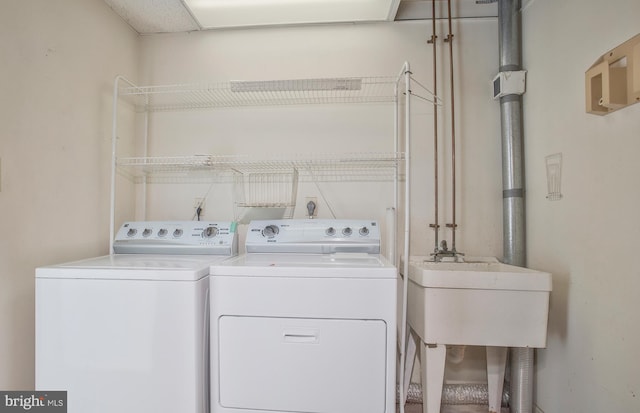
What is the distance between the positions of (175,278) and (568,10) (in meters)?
2.09

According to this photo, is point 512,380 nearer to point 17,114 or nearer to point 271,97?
point 271,97

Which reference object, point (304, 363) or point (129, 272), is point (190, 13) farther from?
point (304, 363)

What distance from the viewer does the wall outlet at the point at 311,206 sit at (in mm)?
1880

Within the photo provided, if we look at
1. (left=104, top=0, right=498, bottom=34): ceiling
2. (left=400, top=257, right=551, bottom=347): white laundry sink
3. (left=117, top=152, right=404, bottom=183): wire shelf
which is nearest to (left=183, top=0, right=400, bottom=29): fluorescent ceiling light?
(left=104, top=0, right=498, bottom=34): ceiling

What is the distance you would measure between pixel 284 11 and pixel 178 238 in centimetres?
145

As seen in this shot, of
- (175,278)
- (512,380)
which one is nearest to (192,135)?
(175,278)

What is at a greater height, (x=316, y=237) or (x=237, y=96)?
(x=237, y=96)

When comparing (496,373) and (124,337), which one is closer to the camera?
(124,337)

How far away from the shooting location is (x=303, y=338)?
1.19 meters

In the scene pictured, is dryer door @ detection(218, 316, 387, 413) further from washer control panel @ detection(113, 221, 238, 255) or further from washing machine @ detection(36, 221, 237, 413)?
washer control panel @ detection(113, 221, 238, 255)

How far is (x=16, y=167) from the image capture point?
4.25 ft

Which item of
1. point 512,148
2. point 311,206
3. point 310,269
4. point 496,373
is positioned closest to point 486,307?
point 496,373

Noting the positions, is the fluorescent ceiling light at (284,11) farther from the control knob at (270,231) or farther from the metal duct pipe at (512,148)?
the control knob at (270,231)

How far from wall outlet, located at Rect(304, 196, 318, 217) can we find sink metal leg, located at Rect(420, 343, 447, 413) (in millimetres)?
930
